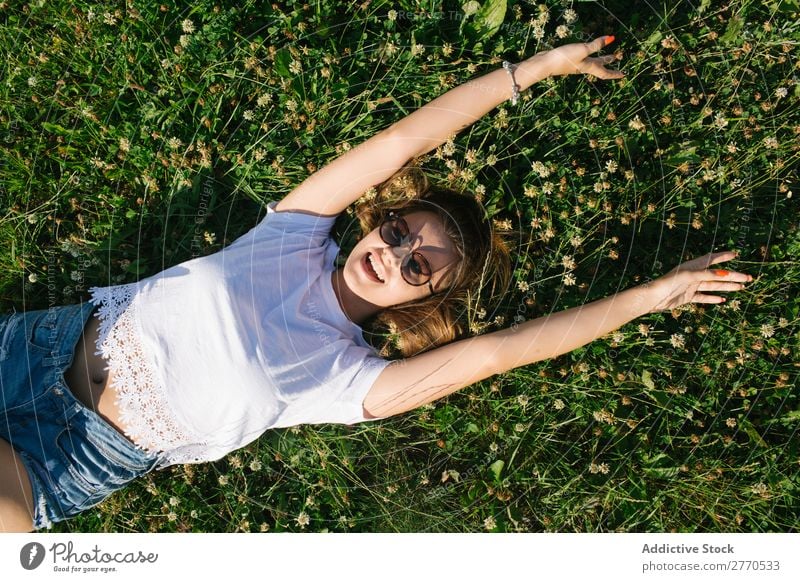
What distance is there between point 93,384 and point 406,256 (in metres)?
1.57

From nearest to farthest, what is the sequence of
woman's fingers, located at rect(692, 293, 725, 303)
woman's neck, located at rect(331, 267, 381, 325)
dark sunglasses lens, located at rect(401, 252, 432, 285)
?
dark sunglasses lens, located at rect(401, 252, 432, 285), woman's neck, located at rect(331, 267, 381, 325), woman's fingers, located at rect(692, 293, 725, 303)

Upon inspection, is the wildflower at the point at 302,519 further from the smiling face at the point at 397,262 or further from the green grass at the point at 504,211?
the smiling face at the point at 397,262

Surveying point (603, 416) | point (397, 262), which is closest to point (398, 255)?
point (397, 262)

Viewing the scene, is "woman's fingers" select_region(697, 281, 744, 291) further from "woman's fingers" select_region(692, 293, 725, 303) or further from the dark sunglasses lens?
the dark sunglasses lens

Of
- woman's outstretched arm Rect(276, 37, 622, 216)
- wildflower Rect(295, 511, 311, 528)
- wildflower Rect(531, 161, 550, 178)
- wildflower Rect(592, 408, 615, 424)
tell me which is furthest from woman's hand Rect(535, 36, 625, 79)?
wildflower Rect(295, 511, 311, 528)

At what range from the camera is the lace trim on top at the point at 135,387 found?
2820mm

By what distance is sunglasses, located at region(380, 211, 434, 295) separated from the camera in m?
2.78

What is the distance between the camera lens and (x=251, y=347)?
→ 2.76 meters

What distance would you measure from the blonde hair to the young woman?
0.29 feet

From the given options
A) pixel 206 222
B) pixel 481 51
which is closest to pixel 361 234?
pixel 206 222

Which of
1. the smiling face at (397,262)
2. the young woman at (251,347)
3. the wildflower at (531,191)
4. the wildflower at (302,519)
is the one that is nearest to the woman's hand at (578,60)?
the young woman at (251,347)
